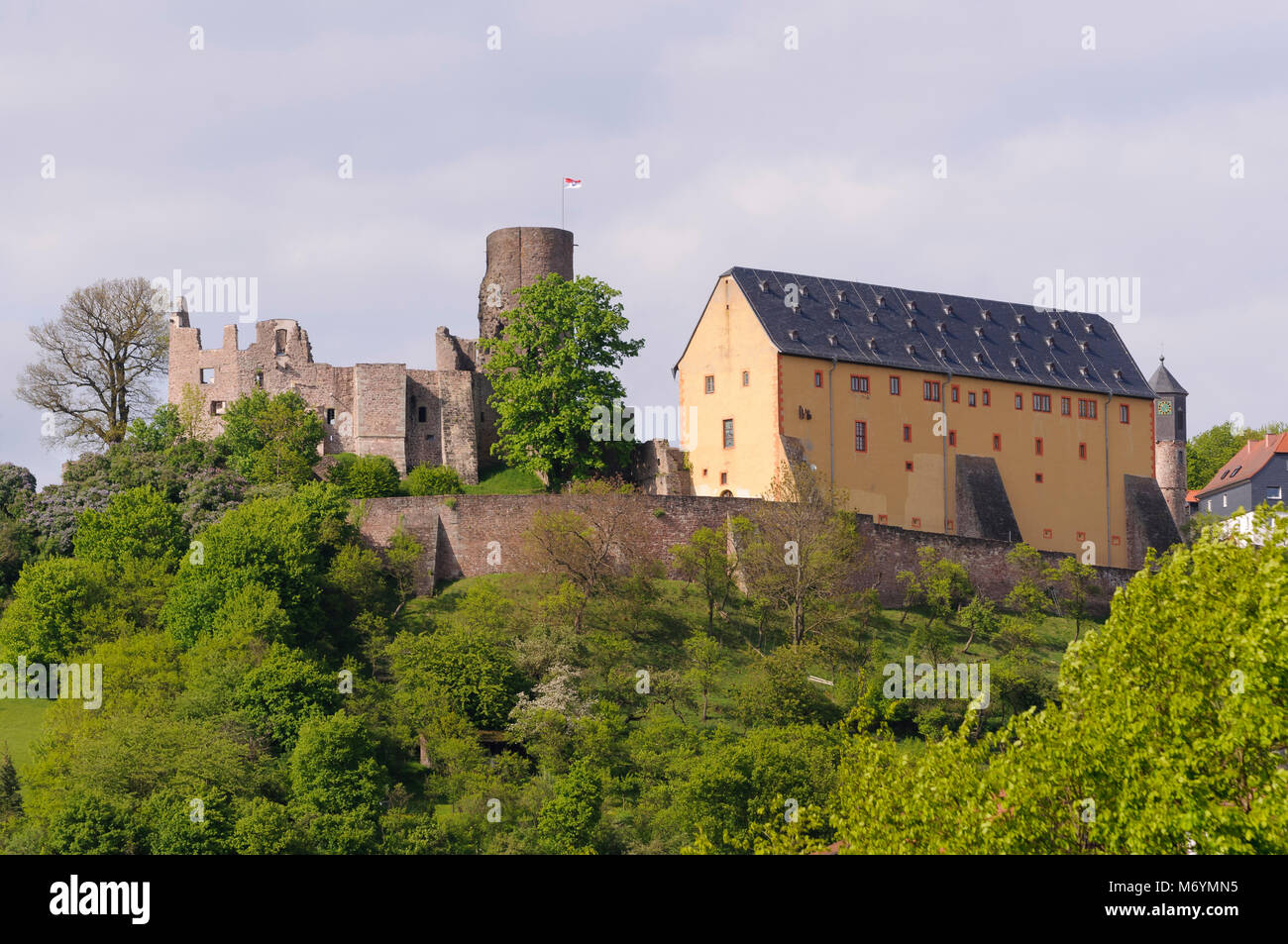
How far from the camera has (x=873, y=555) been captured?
5950 cm

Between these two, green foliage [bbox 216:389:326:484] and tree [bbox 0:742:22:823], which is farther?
green foliage [bbox 216:389:326:484]

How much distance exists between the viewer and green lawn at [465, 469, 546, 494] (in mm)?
66875

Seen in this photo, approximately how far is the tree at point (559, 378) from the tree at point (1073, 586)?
651 inches

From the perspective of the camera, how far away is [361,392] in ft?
225

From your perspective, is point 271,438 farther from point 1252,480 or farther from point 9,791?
point 1252,480

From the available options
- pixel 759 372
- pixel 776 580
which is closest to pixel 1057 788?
pixel 776 580

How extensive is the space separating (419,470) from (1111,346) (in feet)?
98.5

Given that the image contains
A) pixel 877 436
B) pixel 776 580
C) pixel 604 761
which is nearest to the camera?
pixel 604 761

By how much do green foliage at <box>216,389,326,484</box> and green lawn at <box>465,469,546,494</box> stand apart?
6406 millimetres

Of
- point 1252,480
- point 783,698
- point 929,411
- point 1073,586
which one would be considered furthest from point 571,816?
point 1252,480

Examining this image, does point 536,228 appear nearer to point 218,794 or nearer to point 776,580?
point 776,580

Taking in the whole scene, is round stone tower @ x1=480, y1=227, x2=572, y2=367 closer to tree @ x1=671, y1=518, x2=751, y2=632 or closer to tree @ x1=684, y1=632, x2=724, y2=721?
tree @ x1=671, y1=518, x2=751, y2=632

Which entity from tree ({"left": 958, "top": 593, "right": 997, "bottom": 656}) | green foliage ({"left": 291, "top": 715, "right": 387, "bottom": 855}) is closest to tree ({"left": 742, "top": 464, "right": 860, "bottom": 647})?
tree ({"left": 958, "top": 593, "right": 997, "bottom": 656})

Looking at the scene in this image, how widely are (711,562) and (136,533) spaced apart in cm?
1979
